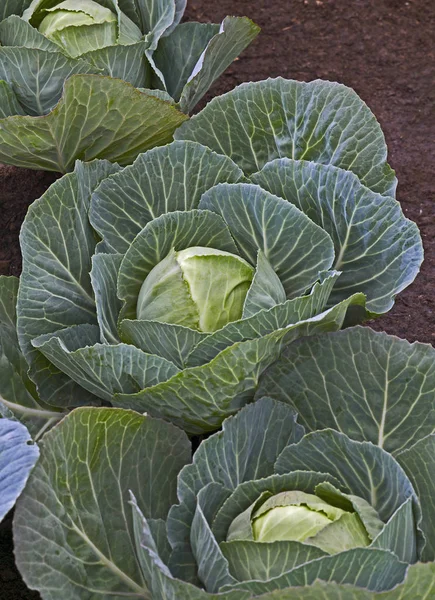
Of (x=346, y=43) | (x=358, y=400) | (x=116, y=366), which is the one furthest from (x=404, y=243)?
(x=346, y=43)

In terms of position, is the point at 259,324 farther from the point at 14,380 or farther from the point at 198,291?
the point at 14,380

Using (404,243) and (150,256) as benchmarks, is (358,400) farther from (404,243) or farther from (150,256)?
(150,256)

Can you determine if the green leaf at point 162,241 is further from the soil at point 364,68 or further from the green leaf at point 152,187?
the soil at point 364,68

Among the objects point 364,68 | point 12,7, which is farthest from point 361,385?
point 364,68

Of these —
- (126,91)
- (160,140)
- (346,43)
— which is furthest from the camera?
(346,43)

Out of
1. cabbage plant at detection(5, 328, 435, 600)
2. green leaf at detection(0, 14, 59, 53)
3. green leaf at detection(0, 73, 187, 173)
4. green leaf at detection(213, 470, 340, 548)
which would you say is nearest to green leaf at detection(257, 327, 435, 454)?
cabbage plant at detection(5, 328, 435, 600)

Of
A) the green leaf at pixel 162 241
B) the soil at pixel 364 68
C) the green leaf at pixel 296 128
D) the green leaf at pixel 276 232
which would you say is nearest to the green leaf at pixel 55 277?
the green leaf at pixel 162 241

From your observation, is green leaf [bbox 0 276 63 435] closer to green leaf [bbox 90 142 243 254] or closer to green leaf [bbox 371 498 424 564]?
green leaf [bbox 90 142 243 254]
